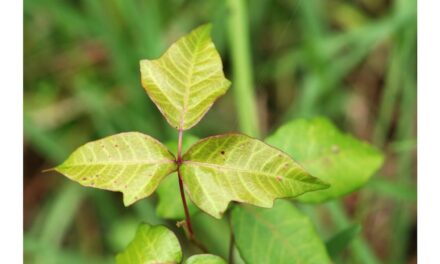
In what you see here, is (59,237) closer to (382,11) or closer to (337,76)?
(337,76)

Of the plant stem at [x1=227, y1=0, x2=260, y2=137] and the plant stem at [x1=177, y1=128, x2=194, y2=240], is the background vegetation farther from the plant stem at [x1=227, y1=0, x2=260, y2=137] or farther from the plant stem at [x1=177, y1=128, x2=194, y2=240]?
the plant stem at [x1=177, y1=128, x2=194, y2=240]

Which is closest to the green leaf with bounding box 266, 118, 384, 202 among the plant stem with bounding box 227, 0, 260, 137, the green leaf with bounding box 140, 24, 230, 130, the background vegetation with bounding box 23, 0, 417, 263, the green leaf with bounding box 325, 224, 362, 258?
the green leaf with bounding box 325, 224, 362, 258

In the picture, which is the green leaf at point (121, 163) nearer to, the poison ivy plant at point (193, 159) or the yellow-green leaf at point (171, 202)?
the poison ivy plant at point (193, 159)

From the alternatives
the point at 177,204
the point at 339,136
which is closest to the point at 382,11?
the point at 339,136

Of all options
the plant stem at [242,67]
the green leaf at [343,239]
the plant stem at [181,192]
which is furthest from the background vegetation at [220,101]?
the plant stem at [181,192]
